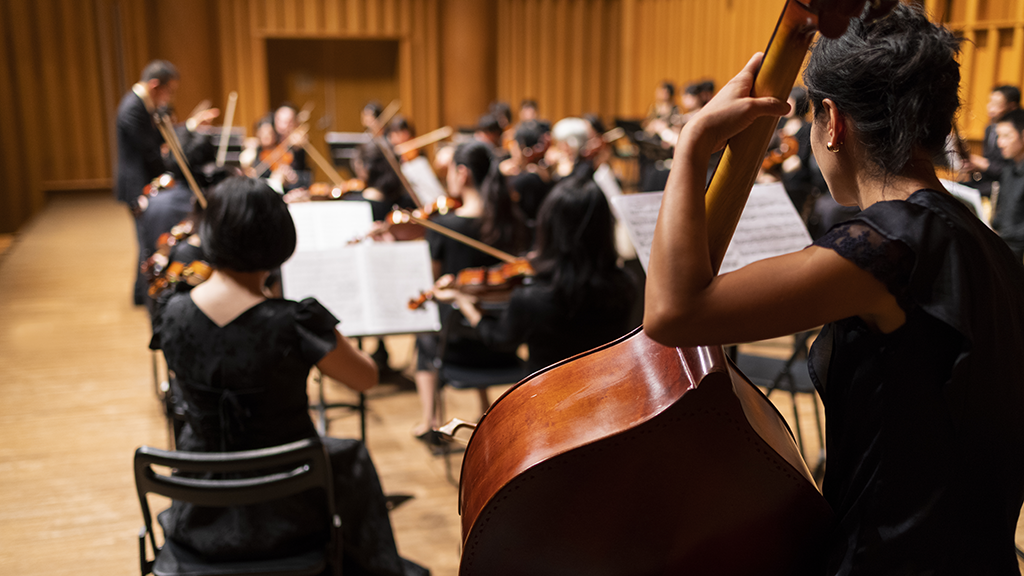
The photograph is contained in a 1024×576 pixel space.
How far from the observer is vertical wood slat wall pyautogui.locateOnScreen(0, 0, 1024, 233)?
933cm

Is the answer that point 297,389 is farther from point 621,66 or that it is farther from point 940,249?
point 621,66

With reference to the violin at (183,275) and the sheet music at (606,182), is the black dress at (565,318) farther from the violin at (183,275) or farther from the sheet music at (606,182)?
the sheet music at (606,182)

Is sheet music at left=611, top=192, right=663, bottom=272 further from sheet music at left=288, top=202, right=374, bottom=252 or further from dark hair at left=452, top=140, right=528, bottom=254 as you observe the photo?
sheet music at left=288, top=202, right=374, bottom=252

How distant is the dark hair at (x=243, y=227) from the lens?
1842 mm

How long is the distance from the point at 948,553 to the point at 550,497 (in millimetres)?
446

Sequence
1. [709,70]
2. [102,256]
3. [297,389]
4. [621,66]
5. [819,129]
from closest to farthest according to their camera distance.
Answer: [819,129] < [297,389] < [102,256] < [709,70] < [621,66]


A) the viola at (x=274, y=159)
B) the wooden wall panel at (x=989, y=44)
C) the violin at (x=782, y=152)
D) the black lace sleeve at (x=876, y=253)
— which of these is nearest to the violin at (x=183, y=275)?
the black lace sleeve at (x=876, y=253)

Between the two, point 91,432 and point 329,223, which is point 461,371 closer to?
point 329,223

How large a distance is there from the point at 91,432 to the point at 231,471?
7.53ft

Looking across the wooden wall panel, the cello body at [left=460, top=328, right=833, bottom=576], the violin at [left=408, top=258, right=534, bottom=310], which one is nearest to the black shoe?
the violin at [left=408, top=258, right=534, bottom=310]

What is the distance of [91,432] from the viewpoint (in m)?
3.52

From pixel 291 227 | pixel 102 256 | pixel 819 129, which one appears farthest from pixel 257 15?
pixel 819 129

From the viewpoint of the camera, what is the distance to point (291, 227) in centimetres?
194

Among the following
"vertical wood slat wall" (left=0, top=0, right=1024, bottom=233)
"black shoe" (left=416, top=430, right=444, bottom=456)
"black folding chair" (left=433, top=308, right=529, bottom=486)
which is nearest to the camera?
"black folding chair" (left=433, top=308, right=529, bottom=486)
